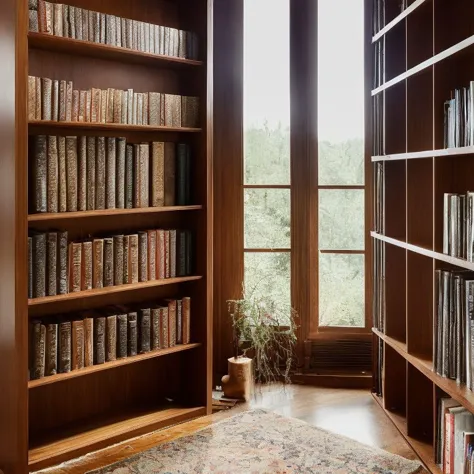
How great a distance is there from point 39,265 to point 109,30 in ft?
4.02

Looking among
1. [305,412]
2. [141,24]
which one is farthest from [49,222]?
[305,412]

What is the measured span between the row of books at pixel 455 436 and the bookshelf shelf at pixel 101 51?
7.30 ft

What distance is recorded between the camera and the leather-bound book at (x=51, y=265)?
133 inches

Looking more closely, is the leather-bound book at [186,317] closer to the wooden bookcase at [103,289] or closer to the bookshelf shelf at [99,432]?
the wooden bookcase at [103,289]

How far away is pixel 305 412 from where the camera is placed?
4.03 metres

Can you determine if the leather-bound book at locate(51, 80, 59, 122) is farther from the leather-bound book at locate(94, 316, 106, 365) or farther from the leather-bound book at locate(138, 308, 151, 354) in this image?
the leather-bound book at locate(138, 308, 151, 354)

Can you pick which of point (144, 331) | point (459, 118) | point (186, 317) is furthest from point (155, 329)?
point (459, 118)

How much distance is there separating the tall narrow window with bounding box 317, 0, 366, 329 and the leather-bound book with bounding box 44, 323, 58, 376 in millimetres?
1905

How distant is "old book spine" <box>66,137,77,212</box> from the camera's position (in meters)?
3.45

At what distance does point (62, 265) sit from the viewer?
3.43 metres

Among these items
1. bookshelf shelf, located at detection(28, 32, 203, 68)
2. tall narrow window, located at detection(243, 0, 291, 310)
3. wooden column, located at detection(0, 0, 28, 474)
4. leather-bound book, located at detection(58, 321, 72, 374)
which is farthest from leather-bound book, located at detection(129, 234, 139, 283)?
tall narrow window, located at detection(243, 0, 291, 310)

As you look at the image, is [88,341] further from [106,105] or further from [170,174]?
[106,105]

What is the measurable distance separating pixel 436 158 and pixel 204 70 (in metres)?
1.53

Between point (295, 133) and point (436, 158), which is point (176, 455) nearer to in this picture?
point (436, 158)
